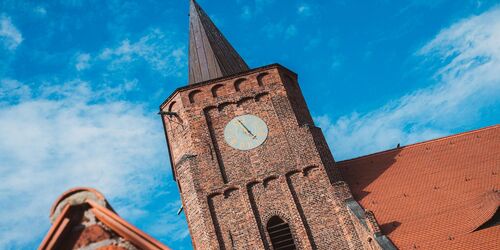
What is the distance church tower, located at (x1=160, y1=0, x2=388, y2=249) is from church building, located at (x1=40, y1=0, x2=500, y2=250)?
3 centimetres

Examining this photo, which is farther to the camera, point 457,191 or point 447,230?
point 457,191

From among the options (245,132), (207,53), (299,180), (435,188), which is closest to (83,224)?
(299,180)

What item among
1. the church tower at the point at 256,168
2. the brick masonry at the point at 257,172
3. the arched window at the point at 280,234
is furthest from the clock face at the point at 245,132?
the arched window at the point at 280,234

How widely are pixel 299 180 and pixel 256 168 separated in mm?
1358

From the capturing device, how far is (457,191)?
14.2 metres

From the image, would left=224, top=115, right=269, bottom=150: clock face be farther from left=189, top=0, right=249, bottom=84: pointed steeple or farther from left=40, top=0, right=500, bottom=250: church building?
left=189, top=0, right=249, bottom=84: pointed steeple

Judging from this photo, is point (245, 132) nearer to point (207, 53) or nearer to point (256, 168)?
point (256, 168)

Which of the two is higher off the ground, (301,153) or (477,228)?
(301,153)

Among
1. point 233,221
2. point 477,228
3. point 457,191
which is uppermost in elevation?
point 233,221

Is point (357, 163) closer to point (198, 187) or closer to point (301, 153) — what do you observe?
point (301, 153)

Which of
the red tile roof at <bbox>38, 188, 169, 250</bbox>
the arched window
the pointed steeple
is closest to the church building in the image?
the arched window

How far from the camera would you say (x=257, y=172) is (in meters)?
14.7

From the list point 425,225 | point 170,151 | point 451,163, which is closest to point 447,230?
point 425,225

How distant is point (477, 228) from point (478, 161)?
3.69 meters
